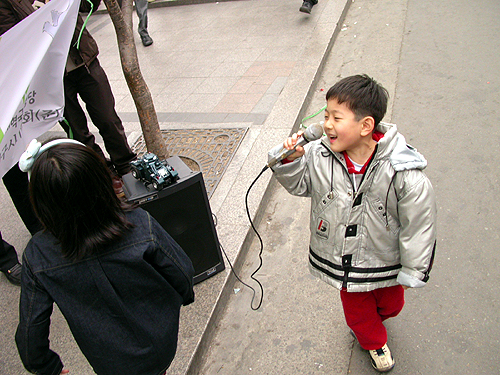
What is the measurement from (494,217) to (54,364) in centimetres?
315

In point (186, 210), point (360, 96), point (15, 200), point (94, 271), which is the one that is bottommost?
point (15, 200)

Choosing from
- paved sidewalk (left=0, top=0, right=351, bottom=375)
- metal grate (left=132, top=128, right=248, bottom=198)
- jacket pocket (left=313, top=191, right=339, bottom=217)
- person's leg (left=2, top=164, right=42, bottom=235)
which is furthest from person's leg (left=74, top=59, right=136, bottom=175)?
jacket pocket (left=313, top=191, right=339, bottom=217)

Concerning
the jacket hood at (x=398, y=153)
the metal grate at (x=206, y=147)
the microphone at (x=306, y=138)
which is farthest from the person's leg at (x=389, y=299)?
the metal grate at (x=206, y=147)

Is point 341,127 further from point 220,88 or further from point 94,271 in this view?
point 220,88

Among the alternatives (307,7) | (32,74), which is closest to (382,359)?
(32,74)

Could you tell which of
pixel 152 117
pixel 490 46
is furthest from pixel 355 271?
pixel 490 46

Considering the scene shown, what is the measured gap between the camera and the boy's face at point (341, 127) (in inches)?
72.4

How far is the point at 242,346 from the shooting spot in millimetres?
2721

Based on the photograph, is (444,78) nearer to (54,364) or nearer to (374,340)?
(374,340)

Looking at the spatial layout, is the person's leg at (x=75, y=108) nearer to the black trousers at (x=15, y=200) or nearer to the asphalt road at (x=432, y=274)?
the black trousers at (x=15, y=200)

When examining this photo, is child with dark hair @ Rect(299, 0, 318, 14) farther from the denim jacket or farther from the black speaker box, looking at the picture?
the denim jacket

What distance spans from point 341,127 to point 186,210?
1.15 meters

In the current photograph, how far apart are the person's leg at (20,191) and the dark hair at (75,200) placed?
181 cm

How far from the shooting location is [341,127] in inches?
72.6
